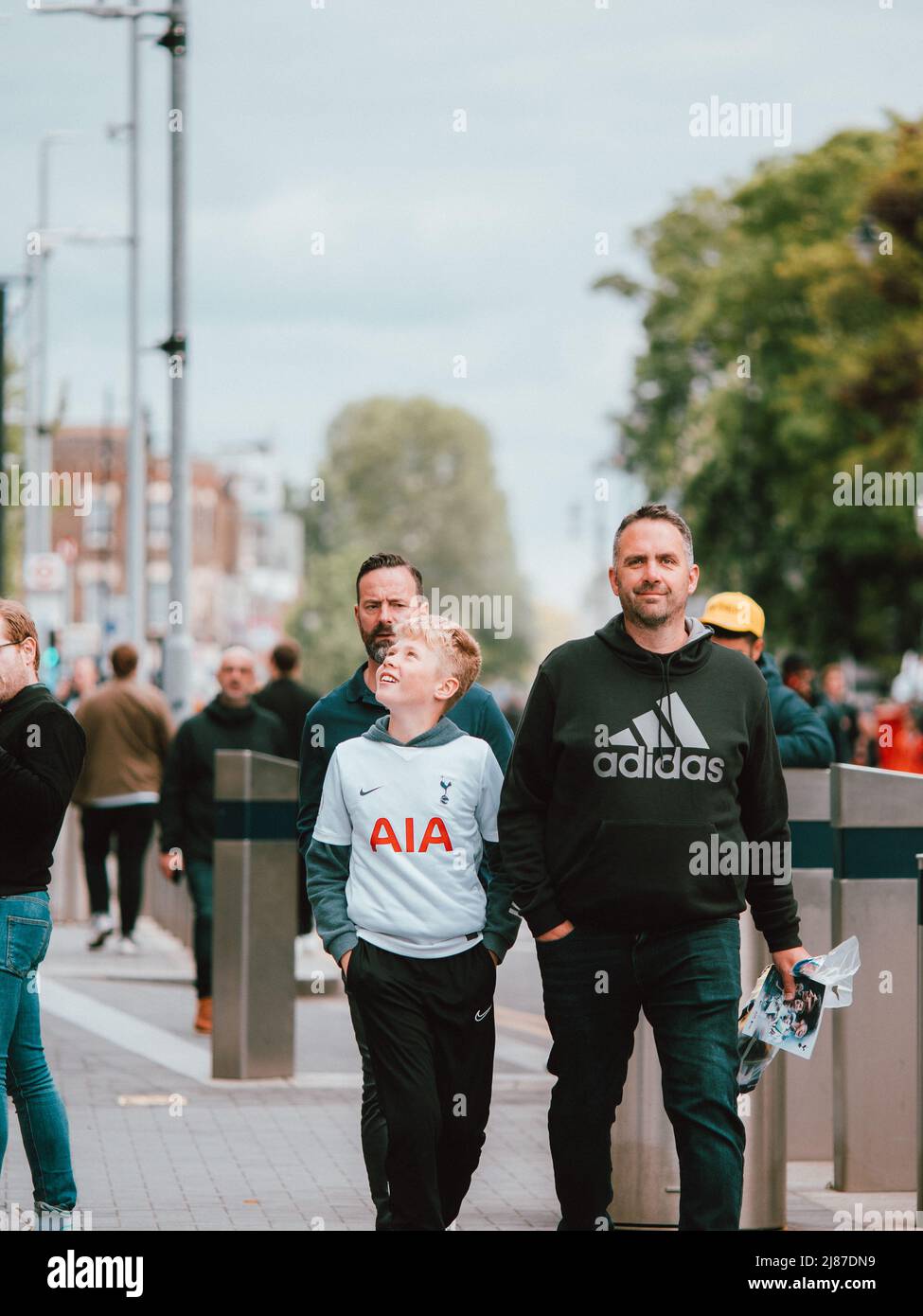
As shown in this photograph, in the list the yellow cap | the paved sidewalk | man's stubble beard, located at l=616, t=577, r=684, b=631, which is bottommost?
the paved sidewalk

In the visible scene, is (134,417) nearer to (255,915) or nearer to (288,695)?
(288,695)

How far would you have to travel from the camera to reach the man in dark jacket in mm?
11164

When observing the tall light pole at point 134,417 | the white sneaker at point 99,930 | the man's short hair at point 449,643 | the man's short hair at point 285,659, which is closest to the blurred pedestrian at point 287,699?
the man's short hair at point 285,659

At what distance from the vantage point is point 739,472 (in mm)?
45375

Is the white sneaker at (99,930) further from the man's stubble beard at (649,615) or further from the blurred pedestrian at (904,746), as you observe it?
the man's stubble beard at (649,615)

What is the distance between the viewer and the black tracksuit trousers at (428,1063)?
538cm

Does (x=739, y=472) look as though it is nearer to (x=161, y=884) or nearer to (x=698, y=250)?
(x=698, y=250)

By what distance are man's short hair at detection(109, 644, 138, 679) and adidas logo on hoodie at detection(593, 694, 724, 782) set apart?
946 cm

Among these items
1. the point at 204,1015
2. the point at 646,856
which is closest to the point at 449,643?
the point at 646,856

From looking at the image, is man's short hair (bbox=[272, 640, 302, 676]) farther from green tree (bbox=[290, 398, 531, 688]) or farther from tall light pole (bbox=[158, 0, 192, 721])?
green tree (bbox=[290, 398, 531, 688])

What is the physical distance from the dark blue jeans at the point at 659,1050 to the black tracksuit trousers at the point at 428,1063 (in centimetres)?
19

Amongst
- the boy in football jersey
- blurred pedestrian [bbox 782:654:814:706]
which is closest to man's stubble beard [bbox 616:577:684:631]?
the boy in football jersey

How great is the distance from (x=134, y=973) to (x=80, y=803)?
5.20 ft

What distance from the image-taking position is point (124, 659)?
14562mm
